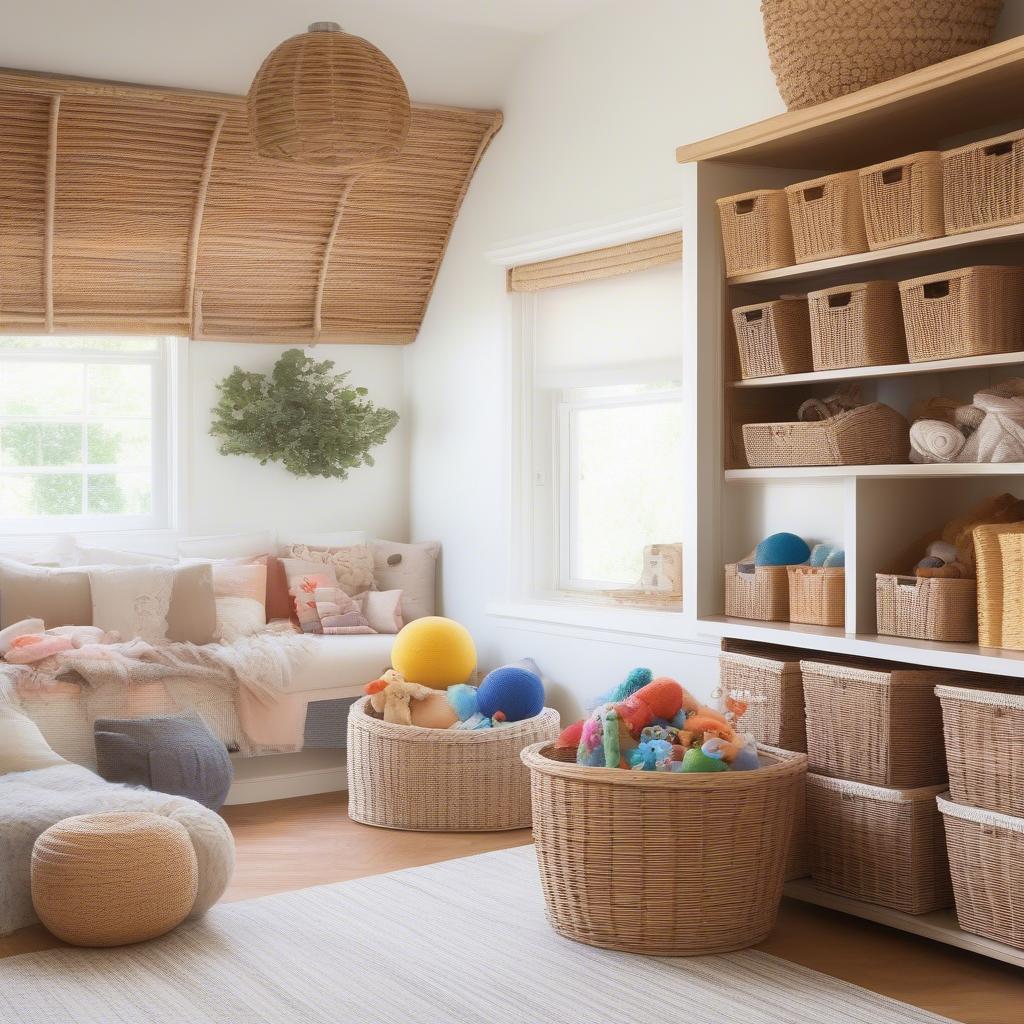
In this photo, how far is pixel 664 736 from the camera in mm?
3186

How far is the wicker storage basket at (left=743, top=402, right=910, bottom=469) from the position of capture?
Result: 10.7ft

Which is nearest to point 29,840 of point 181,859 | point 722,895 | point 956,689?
point 181,859

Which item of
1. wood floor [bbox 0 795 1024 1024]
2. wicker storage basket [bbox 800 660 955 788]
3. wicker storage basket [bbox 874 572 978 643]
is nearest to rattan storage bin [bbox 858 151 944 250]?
wicker storage basket [bbox 874 572 978 643]

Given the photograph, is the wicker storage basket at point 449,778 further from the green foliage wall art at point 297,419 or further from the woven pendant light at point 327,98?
the woven pendant light at point 327,98

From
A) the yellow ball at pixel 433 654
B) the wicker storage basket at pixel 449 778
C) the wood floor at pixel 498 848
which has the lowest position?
the wood floor at pixel 498 848

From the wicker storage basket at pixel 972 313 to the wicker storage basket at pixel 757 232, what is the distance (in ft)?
1.43

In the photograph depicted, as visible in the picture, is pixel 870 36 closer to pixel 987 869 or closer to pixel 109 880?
pixel 987 869

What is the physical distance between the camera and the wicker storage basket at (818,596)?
3361 mm

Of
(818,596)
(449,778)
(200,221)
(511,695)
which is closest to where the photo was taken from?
(818,596)

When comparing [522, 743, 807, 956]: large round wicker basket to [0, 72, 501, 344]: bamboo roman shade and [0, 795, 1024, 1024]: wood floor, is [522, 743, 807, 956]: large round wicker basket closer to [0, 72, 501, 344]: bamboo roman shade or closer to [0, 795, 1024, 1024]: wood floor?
[0, 795, 1024, 1024]: wood floor

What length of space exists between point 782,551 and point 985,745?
2.78 ft

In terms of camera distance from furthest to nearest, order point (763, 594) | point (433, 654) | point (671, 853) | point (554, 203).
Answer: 1. point (554, 203)
2. point (433, 654)
3. point (763, 594)
4. point (671, 853)

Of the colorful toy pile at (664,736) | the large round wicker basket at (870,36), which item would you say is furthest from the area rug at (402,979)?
the large round wicker basket at (870,36)

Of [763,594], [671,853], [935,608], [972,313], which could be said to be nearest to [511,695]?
[763,594]
